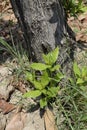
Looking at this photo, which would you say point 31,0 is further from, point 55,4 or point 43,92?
point 43,92

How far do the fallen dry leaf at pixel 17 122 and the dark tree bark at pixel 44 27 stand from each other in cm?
45

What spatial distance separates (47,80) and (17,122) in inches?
16.0

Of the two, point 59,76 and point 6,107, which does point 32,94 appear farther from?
point 6,107

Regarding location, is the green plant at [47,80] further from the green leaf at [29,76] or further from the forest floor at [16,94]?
the forest floor at [16,94]

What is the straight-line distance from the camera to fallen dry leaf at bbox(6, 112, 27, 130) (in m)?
2.33

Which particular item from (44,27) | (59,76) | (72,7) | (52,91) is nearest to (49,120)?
(52,91)

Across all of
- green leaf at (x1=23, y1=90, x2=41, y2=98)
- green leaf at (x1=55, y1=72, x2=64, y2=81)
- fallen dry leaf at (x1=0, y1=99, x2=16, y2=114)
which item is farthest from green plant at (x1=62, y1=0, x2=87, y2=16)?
fallen dry leaf at (x1=0, y1=99, x2=16, y2=114)

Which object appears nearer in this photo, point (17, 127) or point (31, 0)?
point (31, 0)

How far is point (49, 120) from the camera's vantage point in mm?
2270

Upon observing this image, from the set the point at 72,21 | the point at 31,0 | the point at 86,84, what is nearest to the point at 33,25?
the point at 31,0

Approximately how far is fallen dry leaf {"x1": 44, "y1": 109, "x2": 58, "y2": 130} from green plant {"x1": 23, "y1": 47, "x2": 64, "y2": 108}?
0.07m

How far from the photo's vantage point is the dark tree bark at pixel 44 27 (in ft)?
7.25

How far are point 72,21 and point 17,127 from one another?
1386 millimetres

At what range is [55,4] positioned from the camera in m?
2.22
